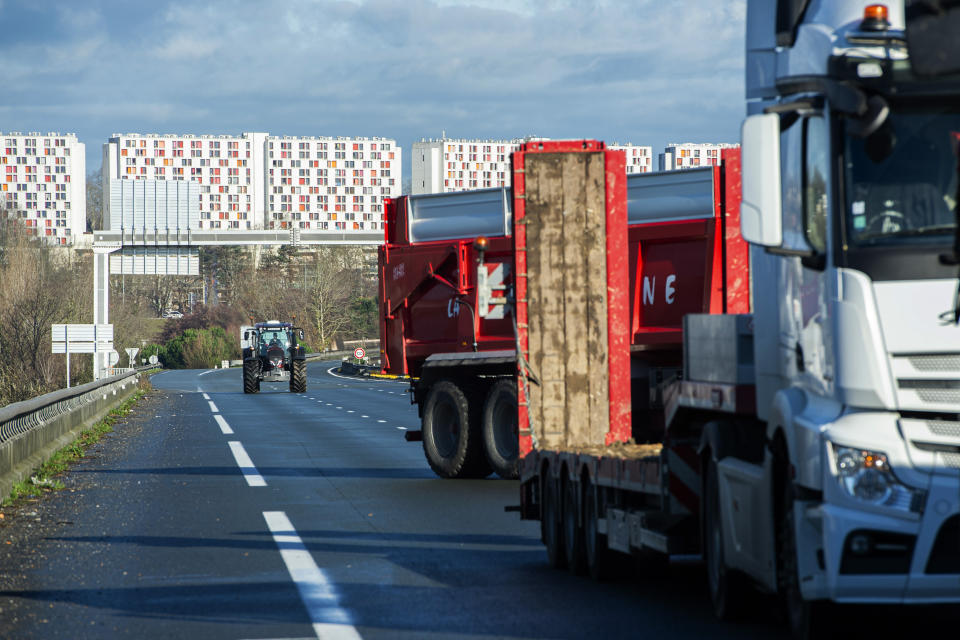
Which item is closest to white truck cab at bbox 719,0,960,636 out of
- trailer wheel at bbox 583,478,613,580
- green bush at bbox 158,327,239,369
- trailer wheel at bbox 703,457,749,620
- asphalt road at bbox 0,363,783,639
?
trailer wheel at bbox 703,457,749,620

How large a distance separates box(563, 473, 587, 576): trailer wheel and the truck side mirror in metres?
3.99

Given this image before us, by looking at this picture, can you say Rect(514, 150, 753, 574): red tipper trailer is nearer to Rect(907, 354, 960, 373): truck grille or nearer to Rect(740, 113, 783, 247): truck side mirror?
Rect(740, 113, 783, 247): truck side mirror

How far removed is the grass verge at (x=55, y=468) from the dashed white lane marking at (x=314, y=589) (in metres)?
4.10

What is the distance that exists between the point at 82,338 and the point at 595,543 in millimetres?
44450

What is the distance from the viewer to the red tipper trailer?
8.40 meters

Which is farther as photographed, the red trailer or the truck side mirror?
the red trailer

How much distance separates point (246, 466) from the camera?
20406 mm

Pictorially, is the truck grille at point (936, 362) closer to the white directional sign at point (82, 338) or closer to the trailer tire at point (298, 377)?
the white directional sign at point (82, 338)

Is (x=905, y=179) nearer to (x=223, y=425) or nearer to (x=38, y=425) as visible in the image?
(x=38, y=425)

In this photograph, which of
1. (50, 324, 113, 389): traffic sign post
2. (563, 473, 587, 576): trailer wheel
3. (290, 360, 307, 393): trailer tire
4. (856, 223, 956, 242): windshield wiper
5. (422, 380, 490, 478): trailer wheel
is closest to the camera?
(856, 223, 956, 242): windshield wiper

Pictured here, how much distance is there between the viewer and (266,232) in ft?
267

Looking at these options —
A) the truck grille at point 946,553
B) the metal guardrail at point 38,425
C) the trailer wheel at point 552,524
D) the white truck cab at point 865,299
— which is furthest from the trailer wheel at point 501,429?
the truck grille at point 946,553

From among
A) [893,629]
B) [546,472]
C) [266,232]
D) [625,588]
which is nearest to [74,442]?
[546,472]

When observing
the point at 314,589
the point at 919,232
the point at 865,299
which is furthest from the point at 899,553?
the point at 314,589
